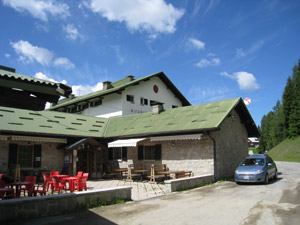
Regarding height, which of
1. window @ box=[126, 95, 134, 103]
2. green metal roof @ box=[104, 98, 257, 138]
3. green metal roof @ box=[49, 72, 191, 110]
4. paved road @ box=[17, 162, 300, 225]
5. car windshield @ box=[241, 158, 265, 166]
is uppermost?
green metal roof @ box=[49, 72, 191, 110]

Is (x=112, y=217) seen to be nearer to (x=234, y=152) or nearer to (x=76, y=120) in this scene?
(x=234, y=152)

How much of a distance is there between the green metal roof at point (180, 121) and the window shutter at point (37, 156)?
447 cm

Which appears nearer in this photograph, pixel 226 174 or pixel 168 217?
pixel 168 217

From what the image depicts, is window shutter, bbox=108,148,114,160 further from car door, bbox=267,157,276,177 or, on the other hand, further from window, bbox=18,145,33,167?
car door, bbox=267,157,276,177

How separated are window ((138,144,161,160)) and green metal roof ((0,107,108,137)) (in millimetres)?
3327

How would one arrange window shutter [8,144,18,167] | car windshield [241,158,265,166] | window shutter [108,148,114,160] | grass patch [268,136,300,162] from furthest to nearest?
1. grass patch [268,136,300,162]
2. window shutter [108,148,114,160]
3. window shutter [8,144,18,167]
4. car windshield [241,158,265,166]

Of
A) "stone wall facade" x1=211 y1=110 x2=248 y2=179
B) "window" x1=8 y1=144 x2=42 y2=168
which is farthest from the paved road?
"window" x1=8 y1=144 x2=42 y2=168

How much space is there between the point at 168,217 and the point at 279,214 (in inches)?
110

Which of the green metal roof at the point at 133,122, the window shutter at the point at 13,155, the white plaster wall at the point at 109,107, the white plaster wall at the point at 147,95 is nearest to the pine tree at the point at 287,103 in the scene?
the white plaster wall at the point at 147,95

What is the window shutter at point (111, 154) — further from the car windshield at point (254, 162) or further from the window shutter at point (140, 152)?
the car windshield at point (254, 162)

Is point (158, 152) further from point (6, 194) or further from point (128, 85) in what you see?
point (128, 85)

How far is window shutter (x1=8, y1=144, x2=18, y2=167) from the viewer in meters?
14.8

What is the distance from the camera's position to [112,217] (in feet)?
21.6

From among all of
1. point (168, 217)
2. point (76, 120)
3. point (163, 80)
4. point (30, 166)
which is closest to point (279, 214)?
point (168, 217)
